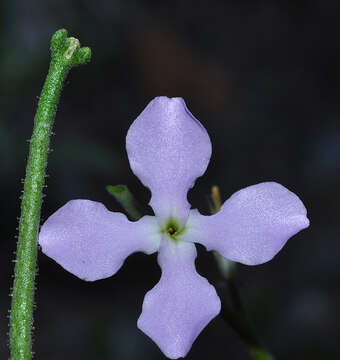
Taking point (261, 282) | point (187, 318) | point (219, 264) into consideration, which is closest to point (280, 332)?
point (261, 282)

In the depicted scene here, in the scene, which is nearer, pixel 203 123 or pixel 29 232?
pixel 29 232

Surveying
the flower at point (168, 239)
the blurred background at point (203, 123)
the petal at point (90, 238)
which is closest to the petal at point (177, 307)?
the flower at point (168, 239)

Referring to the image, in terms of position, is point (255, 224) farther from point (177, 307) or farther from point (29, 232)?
point (29, 232)

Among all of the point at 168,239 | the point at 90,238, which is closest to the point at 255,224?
the point at 168,239

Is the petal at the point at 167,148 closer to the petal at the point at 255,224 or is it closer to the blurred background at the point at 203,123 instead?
the petal at the point at 255,224

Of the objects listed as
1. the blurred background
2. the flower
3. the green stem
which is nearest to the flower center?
the flower

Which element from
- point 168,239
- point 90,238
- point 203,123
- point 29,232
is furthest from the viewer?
point 203,123
